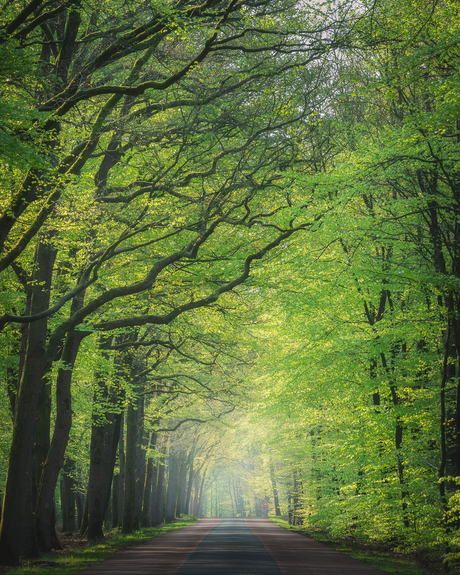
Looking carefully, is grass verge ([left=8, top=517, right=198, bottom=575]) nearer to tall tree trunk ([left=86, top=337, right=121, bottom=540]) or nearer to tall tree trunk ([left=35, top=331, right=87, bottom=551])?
tall tree trunk ([left=35, top=331, right=87, bottom=551])

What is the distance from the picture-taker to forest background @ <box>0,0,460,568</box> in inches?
384

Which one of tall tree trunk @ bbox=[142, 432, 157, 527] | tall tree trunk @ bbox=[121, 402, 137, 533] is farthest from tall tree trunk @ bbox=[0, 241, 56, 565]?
tall tree trunk @ bbox=[142, 432, 157, 527]

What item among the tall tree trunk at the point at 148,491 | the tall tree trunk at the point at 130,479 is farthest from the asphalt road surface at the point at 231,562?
the tall tree trunk at the point at 148,491

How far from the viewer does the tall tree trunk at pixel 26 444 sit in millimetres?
9812

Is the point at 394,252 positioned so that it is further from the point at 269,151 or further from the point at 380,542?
the point at 380,542

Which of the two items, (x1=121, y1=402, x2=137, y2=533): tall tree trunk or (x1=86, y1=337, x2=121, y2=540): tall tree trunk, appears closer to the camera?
(x1=86, y1=337, x2=121, y2=540): tall tree trunk

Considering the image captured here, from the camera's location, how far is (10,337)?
52.7ft

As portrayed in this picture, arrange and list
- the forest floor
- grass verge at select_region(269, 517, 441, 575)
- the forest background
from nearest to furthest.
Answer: the forest floor → grass verge at select_region(269, 517, 441, 575) → the forest background

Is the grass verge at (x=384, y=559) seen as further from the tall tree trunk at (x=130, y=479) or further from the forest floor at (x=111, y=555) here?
the tall tree trunk at (x=130, y=479)

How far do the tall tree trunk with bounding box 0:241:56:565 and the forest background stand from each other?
0.05 meters

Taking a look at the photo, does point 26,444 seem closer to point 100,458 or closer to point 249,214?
point 100,458

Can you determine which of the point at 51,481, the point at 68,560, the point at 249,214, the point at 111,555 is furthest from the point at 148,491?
the point at 249,214

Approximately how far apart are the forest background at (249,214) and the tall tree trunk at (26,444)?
0.16 feet

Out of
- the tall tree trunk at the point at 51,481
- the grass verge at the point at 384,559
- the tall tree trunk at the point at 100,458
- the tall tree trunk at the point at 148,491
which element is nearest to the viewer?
the grass verge at the point at 384,559
